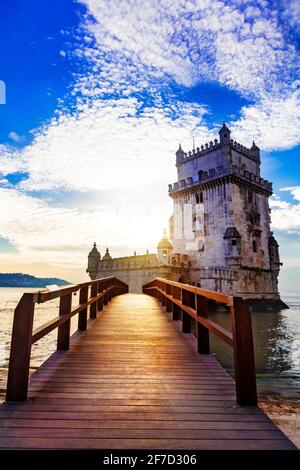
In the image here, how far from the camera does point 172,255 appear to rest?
98.5ft

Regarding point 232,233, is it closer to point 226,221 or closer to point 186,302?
point 226,221

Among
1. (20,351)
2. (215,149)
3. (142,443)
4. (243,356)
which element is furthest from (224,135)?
(142,443)

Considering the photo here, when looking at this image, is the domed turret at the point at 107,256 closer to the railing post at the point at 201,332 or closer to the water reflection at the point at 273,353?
the water reflection at the point at 273,353

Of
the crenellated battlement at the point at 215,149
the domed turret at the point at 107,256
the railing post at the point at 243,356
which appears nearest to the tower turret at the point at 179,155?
the crenellated battlement at the point at 215,149

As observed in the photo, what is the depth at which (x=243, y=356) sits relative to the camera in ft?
9.34

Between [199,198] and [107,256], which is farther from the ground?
[199,198]

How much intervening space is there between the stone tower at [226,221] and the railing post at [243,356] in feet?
82.2

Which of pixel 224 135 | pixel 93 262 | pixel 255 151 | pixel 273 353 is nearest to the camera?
pixel 273 353

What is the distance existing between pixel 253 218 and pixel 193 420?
31.5 meters

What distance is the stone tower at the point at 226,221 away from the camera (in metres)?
28.2

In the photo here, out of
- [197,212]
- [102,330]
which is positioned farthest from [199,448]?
[197,212]

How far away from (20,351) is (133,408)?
4.42 ft
